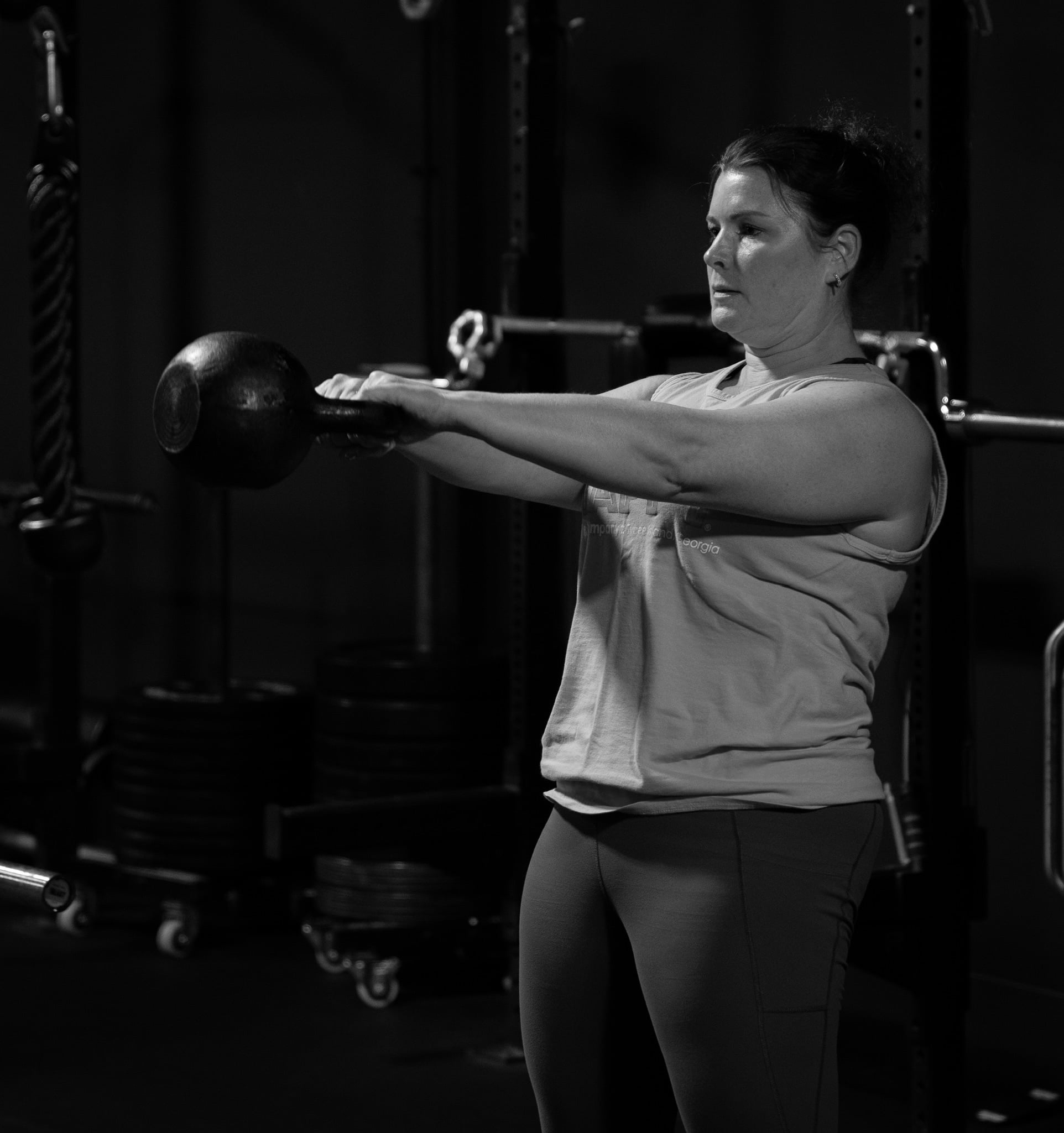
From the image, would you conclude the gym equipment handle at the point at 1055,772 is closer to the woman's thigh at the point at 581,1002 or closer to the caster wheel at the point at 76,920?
the woman's thigh at the point at 581,1002

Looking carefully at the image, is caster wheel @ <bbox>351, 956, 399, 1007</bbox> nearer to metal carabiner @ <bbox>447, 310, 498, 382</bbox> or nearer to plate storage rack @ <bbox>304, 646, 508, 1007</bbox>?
plate storage rack @ <bbox>304, 646, 508, 1007</bbox>

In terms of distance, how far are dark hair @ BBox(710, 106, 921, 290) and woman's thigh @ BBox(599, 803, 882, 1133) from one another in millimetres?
540

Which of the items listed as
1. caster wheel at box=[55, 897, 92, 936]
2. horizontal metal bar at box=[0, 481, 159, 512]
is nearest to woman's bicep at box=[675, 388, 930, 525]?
horizontal metal bar at box=[0, 481, 159, 512]

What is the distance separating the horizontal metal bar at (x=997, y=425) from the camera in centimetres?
259

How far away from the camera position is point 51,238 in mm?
4148

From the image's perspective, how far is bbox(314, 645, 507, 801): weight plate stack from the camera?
159 inches

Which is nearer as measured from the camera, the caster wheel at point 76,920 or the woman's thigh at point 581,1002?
the woman's thigh at point 581,1002

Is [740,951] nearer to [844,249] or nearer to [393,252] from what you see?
[844,249]

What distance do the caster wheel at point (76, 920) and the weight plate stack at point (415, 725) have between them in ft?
2.68

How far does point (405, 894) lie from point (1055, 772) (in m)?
1.90

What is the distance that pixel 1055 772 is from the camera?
2.48 metres

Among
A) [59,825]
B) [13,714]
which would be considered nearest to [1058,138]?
[59,825]

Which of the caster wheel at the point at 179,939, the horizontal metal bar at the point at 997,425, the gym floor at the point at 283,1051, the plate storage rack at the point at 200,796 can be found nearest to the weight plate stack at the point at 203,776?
the plate storage rack at the point at 200,796

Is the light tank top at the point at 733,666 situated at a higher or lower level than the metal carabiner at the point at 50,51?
lower
